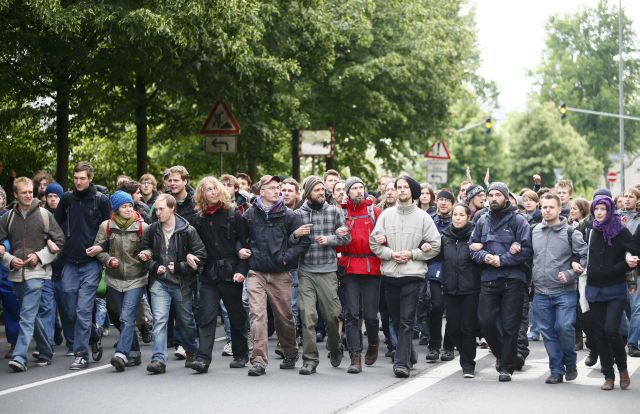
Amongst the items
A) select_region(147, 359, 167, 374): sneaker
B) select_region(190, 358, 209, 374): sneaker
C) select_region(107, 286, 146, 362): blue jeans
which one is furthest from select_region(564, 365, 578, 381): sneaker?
select_region(107, 286, 146, 362): blue jeans

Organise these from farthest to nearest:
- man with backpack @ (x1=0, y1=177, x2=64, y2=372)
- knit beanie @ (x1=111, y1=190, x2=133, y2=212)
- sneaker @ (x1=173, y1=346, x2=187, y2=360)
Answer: sneaker @ (x1=173, y1=346, x2=187, y2=360) < man with backpack @ (x1=0, y1=177, x2=64, y2=372) < knit beanie @ (x1=111, y1=190, x2=133, y2=212)

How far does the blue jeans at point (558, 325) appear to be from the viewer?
1073 centimetres

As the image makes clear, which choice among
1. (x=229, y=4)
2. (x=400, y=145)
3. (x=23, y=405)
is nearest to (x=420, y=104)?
(x=400, y=145)

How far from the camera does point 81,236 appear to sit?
38.4 ft

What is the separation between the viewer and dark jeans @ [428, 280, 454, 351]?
12359 mm

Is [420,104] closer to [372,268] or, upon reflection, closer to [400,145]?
[400,145]

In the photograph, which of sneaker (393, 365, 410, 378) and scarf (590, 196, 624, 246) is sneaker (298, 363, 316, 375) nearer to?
sneaker (393, 365, 410, 378)

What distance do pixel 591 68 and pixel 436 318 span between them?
3165 inches

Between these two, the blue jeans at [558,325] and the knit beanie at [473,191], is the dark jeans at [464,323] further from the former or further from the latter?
the knit beanie at [473,191]

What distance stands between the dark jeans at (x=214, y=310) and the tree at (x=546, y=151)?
235 ft

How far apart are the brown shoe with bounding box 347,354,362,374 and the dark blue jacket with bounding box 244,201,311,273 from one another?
1.07 metres

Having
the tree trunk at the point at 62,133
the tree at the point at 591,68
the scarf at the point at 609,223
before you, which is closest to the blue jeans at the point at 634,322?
the scarf at the point at 609,223

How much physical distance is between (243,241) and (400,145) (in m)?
24.3

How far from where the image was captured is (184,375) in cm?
1100
